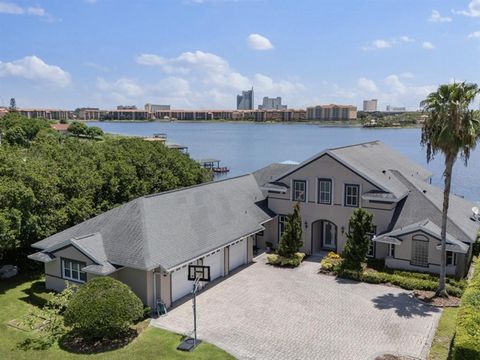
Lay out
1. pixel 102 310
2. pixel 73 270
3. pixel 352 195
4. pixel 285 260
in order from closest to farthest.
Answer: pixel 102 310, pixel 73 270, pixel 285 260, pixel 352 195

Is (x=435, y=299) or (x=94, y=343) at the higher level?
(x=435, y=299)

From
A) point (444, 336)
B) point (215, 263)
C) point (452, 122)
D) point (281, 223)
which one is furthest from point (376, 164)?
point (444, 336)

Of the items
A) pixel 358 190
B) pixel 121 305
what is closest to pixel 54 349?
pixel 121 305

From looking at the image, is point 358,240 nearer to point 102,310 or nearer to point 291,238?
point 291,238

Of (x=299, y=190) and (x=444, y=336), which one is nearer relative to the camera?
(x=444, y=336)

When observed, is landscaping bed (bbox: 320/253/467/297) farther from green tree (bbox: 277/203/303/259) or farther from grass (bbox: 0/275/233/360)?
grass (bbox: 0/275/233/360)

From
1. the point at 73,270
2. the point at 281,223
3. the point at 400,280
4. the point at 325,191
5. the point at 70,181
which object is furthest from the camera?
the point at 281,223

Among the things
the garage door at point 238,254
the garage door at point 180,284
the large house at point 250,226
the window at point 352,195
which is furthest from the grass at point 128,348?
the window at point 352,195

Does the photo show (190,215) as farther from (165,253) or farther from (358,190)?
(358,190)
